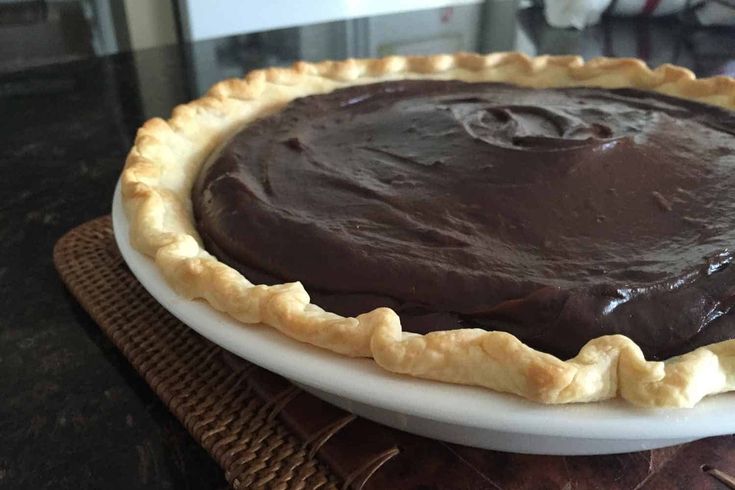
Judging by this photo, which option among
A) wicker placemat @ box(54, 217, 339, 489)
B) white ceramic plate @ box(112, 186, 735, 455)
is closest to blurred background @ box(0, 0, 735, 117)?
wicker placemat @ box(54, 217, 339, 489)

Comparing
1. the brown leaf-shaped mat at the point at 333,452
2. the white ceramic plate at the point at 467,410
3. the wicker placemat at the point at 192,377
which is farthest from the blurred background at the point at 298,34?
the white ceramic plate at the point at 467,410

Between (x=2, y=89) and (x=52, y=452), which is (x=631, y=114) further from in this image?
(x=2, y=89)

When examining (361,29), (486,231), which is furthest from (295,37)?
(486,231)

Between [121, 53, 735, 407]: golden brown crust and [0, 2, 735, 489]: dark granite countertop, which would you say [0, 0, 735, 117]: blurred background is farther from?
[121, 53, 735, 407]: golden brown crust

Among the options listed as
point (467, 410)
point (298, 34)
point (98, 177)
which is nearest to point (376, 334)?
point (467, 410)

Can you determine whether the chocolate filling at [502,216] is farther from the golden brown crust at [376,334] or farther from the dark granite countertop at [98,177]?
the dark granite countertop at [98,177]

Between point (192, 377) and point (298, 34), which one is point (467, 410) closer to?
point (192, 377)
